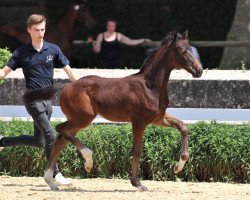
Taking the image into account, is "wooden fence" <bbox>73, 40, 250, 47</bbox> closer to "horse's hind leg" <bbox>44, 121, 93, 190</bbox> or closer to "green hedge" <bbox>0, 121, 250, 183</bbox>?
"green hedge" <bbox>0, 121, 250, 183</bbox>

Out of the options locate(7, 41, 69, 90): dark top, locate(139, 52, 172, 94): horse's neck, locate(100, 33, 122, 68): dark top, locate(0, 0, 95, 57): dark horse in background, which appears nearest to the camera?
locate(139, 52, 172, 94): horse's neck

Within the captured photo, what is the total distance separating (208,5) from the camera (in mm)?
22172

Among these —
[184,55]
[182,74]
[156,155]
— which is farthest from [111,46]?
[184,55]

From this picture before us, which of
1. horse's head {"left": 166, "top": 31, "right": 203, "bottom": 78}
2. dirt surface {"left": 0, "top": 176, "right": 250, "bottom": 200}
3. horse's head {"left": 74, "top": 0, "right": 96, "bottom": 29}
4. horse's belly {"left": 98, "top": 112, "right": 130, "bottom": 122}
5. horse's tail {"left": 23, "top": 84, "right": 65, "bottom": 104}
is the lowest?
dirt surface {"left": 0, "top": 176, "right": 250, "bottom": 200}

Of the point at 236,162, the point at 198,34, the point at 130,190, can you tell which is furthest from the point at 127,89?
the point at 198,34

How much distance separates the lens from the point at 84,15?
2142 centimetres

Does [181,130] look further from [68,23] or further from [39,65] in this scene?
[68,23]

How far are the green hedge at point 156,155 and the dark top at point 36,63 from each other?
1311 millimetres

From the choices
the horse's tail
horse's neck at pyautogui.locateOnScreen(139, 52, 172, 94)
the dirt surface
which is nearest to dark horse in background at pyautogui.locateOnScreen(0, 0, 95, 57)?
the dirt surface

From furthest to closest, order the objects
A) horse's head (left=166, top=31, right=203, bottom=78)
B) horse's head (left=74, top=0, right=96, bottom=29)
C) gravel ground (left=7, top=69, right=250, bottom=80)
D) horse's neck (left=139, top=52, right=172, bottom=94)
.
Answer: horse's head (left=74, top=0, right=96, bottom=29)
gravel ground (left=7, top=69, right=250, bottom=80)
horse's neck (left=139, top=52, right=172, bottom=94)
horse's head (left=166, top=31, right=203, bottom=78)

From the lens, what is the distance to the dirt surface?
928 centimetres

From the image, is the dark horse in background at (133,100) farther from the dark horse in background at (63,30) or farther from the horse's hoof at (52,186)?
the dark horse in background at (63,30)

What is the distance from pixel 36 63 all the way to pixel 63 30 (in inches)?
414

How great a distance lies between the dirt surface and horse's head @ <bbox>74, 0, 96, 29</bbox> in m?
10.5
